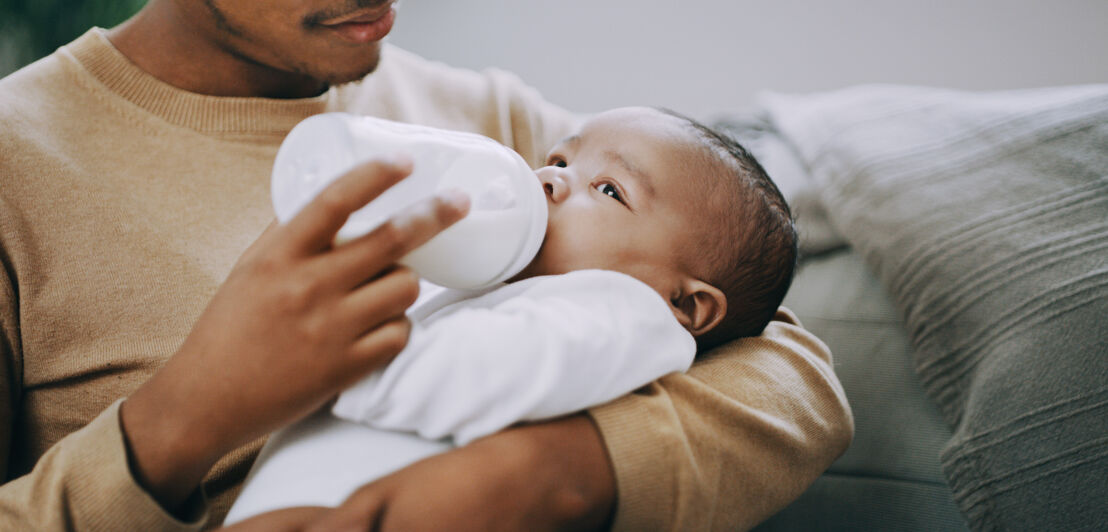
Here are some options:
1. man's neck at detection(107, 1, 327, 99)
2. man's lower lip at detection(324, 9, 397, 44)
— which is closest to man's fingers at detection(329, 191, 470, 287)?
man's lower lip at detection(324, 9, 397, 44)

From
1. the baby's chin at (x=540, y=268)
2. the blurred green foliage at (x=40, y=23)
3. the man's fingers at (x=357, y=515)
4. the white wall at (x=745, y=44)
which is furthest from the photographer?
the white wall at (x=745, y=44)

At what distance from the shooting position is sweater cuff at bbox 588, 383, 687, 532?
605 millimetres

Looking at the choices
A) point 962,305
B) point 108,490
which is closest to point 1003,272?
point 962,305

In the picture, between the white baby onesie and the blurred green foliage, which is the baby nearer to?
the white baby onesie

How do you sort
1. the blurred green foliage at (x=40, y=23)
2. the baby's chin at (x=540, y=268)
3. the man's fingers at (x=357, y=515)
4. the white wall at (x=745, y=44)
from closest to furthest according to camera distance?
the man's fingers at (x=357, y=515) < the baby's chin at (x=540, y=268) < the blurred green foliage at (x=40, y=23) < the white wall at (x=745, y=44)

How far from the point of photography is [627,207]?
2.64 ft

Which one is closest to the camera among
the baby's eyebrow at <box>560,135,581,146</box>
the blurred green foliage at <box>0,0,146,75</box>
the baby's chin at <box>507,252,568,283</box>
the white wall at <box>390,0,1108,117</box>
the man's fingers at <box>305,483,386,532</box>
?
the man's fingers at <box>305,483,386,532</box>

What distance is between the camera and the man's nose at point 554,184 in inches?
31.8

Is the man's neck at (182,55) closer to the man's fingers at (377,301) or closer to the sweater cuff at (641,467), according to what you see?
the man's fingers at (377,301)

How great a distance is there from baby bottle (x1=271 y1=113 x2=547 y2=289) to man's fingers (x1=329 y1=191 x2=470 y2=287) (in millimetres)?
26

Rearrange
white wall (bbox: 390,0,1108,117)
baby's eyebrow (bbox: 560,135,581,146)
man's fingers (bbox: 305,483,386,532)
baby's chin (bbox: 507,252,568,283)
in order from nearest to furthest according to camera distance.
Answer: man's fingers (bbox: 305,483,386,532)
baby's chin (bbox: 507,252,568,283)
baby's eyebrow (bbox: 560,135,581,146)
white wall (bbox: 390,0,1108,117)

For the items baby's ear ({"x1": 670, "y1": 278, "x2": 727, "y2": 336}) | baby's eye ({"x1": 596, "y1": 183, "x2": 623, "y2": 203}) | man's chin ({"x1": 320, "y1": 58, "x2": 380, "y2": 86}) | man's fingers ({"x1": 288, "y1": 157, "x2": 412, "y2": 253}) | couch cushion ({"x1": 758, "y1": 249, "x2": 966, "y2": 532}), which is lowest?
couch cushion ({"x1": 758, "y1": 249, "x2": 966, "y2": 532})

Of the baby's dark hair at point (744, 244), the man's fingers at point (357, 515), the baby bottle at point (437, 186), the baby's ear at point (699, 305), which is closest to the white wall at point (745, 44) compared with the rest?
the baby's dark hair at point (744, 244)

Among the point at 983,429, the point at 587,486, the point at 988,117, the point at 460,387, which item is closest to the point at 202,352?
the point at 460,387
